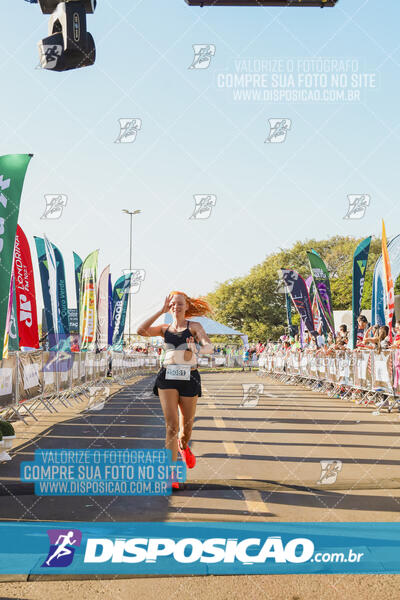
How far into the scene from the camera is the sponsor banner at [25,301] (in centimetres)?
1461

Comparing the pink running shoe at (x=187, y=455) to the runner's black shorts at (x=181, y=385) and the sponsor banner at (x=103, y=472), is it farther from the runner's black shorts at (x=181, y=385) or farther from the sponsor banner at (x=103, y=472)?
the runner's black shorts at (x=181, y=385)

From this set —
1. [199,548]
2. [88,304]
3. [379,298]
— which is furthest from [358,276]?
[199,548]

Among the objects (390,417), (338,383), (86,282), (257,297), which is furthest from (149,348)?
(390,417)

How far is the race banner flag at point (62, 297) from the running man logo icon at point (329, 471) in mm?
12667

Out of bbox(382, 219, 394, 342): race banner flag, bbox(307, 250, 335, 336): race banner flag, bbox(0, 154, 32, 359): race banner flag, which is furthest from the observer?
bbox(307, 250, 335, 336): race banner flag

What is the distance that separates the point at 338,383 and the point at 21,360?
35.1 feet

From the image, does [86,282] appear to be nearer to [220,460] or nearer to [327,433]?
[327,433]

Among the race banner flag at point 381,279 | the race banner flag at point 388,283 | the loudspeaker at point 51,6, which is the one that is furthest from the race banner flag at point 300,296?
the loudspeaker at point 51,6

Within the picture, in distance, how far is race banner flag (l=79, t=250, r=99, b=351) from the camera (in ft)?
78.6

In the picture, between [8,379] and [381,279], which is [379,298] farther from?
[8,379]

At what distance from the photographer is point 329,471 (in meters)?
7.32

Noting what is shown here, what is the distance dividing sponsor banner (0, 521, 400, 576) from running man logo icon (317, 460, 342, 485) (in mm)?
1796

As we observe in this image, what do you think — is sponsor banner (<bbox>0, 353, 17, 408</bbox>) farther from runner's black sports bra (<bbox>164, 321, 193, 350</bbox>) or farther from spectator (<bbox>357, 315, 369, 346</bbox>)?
spectator (<bbox>357, 315, 369, 346</bbox>)

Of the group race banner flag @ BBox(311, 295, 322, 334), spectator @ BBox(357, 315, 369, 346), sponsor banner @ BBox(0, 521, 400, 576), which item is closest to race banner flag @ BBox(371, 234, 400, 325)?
spectator @ BBox(357, 315, 369, 346)
